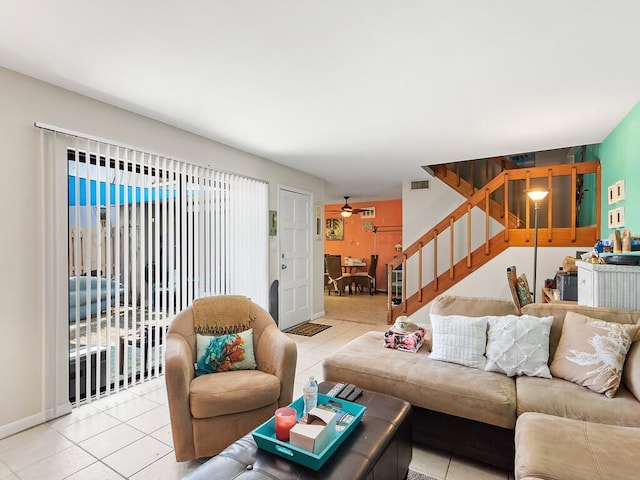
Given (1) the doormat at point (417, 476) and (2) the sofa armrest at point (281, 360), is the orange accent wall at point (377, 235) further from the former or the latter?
(1) the doormat at point (417, 476)

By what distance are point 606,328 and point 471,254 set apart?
9.74 ft

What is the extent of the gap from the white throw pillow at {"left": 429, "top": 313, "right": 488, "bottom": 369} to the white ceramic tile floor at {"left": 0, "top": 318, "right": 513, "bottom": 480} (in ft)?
1.90

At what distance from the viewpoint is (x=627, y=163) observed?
304 centimetres

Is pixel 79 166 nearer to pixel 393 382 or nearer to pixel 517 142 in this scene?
pixel 393 382

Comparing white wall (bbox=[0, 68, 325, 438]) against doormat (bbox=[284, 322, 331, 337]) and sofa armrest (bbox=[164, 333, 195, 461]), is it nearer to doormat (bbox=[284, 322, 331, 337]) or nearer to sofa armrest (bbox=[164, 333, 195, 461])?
sofa armrest (bbox=[164, 333, 195, 461])

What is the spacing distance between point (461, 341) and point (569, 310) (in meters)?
0.73

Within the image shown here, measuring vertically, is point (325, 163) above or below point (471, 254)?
above

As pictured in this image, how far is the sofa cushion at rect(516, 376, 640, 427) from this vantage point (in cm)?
164

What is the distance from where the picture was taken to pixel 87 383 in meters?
2.65

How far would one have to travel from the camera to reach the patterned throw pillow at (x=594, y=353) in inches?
71.5

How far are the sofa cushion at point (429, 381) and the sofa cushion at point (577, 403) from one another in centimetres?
8

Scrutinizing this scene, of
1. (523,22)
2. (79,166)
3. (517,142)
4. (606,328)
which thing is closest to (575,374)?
(606,328)

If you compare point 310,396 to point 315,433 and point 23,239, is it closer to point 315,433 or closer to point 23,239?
point 315,433

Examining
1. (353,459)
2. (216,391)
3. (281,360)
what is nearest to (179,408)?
(216,391)
